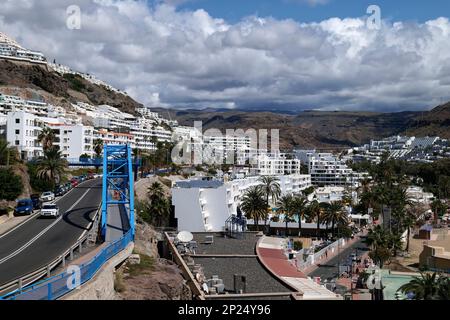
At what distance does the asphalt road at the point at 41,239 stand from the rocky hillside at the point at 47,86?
89.2 m

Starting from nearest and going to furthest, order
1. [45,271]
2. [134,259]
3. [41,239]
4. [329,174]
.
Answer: [45,271] < [134,259] < [41,239] < [329,174]

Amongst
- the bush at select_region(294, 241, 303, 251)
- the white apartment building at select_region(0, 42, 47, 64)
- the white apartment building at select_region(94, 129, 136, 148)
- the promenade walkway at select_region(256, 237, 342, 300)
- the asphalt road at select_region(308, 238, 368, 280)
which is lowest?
the asphalt road at select_region(308, 238, 368, 280)

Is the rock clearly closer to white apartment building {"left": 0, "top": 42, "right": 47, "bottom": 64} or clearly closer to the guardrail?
the guardrail

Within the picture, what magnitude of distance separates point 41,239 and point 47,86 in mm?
125533

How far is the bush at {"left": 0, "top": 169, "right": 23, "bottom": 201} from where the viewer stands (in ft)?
130

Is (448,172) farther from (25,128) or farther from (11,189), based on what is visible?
(11,189)

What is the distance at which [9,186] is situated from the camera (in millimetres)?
40219

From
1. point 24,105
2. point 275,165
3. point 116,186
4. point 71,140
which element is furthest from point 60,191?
point 275,165

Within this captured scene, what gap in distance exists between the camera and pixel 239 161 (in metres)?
161

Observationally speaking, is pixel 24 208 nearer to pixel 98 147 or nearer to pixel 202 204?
pixel 202 204

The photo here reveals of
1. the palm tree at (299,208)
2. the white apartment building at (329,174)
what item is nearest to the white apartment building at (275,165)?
the white apartment building at (329,174)

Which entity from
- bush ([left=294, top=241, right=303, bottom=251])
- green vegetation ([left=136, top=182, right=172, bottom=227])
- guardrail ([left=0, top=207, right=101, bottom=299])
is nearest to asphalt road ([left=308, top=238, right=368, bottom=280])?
bush ([left=294, top=241, right=303, bottom=251])

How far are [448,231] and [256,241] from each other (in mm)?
46841
